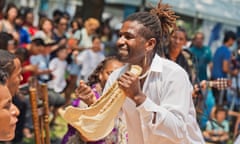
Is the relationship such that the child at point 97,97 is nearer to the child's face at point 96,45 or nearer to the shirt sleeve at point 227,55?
the shirt sleeve at point 227,55

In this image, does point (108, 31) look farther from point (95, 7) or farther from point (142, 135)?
point (142, 135)

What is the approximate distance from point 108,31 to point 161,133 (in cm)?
1390

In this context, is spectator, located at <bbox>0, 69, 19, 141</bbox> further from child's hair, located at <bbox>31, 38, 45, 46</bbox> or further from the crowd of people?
child's hair, located at <bbox>31, 38, 45, 46</bbox>

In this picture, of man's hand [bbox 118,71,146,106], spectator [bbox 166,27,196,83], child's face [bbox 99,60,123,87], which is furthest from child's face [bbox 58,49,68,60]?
man's hand [bbox 118,71,146,106]

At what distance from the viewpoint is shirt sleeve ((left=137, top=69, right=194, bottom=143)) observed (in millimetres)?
3107

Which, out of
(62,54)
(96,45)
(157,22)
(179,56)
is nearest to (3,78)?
(157,22)

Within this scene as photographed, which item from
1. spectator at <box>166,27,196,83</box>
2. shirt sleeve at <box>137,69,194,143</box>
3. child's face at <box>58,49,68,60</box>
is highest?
shirt sleeve at <box>137,69,194,143</box>

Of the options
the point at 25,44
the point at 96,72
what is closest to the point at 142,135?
the point at 96,72

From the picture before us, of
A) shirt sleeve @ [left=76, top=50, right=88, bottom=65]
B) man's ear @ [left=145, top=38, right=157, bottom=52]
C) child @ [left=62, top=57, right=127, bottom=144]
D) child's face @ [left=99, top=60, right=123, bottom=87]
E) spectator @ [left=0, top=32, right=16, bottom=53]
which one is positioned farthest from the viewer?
shirt sleeve @ [left=76, top=50, right=88, bottom=65]

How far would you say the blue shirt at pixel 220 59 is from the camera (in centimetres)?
1024

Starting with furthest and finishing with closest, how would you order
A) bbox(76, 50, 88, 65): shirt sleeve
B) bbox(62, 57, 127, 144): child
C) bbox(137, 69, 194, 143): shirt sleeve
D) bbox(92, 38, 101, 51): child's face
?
bbox(92, 38, 101, 51): child's face → bbox(76, 50, 88, 65): shirt sleeve → bbox(62, 57, 127, 144): child → bbox(137, 69, 194, 143): shirt sleeve

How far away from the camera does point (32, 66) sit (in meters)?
7.78

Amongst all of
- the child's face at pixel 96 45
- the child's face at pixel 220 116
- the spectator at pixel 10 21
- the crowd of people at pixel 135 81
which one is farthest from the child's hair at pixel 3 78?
the child's face at pixel 96 45

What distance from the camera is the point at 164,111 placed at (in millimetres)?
3152
